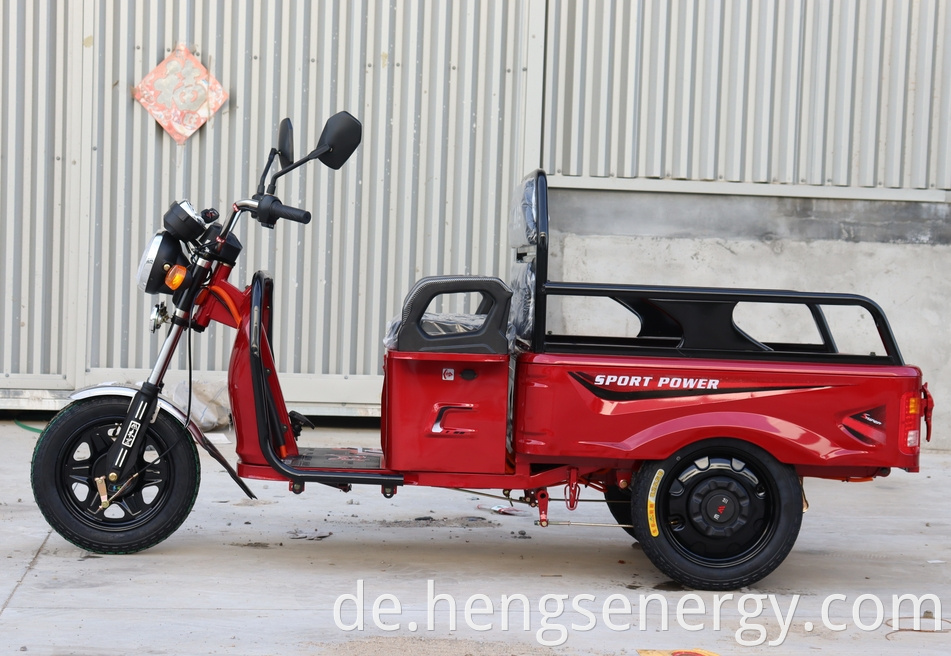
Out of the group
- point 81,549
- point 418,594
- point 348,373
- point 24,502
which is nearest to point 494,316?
point 418,594

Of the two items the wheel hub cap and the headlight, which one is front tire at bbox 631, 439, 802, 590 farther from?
the headlight

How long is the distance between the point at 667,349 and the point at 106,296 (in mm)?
4923

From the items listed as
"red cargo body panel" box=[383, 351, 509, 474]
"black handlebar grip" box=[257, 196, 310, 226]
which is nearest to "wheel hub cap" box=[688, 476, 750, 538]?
"red cargo body panel" box=[383, 351, 509, 474]

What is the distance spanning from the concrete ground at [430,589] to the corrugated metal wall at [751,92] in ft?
10.3

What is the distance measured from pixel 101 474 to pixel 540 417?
6.12 ft

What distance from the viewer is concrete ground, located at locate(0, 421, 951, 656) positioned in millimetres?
3676

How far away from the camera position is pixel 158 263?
14.4 ft

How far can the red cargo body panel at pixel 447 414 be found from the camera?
168 inches

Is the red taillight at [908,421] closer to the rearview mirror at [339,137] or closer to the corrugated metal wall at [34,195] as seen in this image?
the rearview mirror at [339,137]

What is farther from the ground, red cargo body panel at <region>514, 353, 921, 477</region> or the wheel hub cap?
red cargo body panel at <region>514, 353, 921, 477</region>

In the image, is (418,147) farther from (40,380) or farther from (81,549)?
(81,549)

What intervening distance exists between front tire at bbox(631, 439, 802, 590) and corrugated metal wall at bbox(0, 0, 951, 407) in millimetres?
3897

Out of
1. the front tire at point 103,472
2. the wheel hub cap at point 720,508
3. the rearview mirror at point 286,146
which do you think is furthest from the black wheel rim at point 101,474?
the wheel hub cap at point 720,508

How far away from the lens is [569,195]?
794 centimetres
